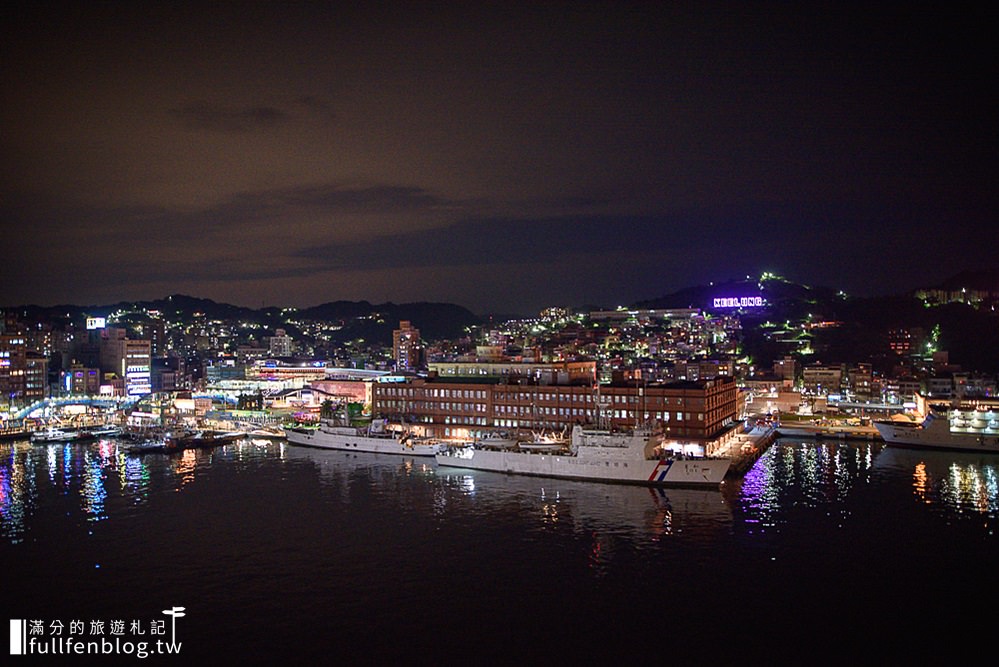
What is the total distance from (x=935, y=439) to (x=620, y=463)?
18581 millimetres

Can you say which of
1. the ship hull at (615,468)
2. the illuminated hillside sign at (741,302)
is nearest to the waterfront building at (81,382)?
the ship hull at (615,468)

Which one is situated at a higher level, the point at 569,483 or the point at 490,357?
the point at 490,357

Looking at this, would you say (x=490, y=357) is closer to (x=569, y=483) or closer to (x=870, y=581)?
(x=569, y=483)

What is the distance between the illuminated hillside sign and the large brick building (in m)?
62.2

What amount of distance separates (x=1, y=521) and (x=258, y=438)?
2150 centimetres

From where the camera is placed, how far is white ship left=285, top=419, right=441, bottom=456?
34.8m

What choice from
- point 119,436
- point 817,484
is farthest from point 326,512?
point 119,436

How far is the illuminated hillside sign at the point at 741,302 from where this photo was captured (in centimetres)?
9900

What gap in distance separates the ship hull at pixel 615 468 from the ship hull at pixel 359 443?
5.62 m

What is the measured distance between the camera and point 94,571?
1642cm

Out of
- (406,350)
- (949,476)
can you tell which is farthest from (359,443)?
(406,350)

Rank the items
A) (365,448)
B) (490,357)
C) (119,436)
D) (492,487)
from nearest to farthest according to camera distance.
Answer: (492,487), (365,448), (119,436), (490,357)

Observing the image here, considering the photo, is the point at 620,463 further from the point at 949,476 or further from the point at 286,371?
the point at 286,371

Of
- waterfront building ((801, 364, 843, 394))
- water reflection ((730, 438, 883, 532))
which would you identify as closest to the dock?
water reflection ((730, 438, 883, 532))
